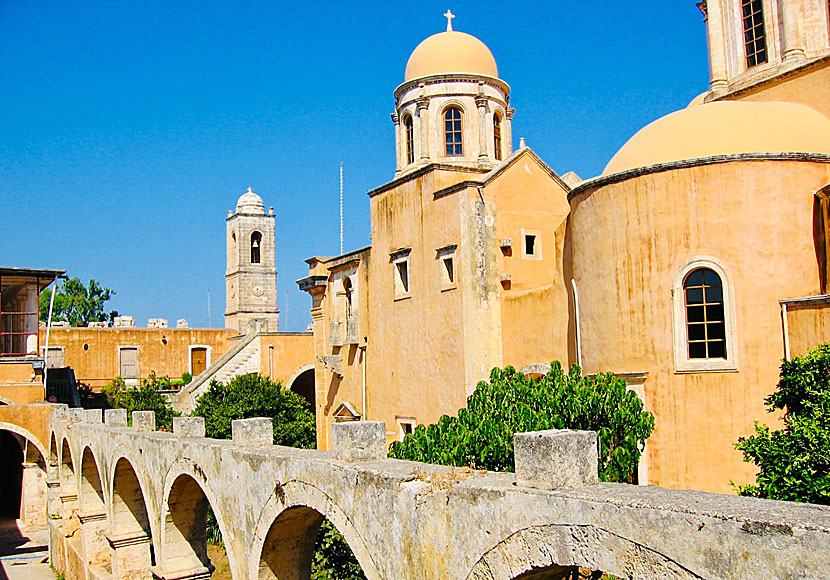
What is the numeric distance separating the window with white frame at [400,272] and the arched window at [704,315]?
8.37 m

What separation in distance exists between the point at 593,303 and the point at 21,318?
61.8 ft

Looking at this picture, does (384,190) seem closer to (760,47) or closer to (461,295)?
(461,295)

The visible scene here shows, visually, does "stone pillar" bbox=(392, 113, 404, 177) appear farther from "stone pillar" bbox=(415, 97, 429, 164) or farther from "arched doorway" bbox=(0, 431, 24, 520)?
"arched doorway" bbox=(0, 431, 24, 520)

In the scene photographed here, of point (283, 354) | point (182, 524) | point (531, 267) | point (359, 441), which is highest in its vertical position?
point (531, 267)

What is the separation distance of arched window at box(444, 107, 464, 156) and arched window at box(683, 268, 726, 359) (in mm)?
8933

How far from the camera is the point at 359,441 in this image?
7879 millimetres

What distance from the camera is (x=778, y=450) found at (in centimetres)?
880

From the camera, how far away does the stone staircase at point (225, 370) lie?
31344 millimetres

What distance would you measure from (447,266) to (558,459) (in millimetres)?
13419

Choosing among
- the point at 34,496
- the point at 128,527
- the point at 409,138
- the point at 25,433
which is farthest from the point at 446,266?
the point at 34,496

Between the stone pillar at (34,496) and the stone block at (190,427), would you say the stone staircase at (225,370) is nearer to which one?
the stone pillar at (34,496)

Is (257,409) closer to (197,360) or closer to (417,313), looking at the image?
(417,313)

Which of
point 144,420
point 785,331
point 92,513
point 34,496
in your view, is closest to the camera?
point 785,331

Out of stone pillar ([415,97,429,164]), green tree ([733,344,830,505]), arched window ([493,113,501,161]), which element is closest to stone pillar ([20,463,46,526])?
stone pillar ([415,97,429,164])
